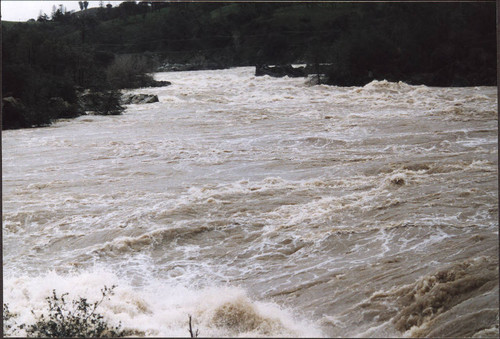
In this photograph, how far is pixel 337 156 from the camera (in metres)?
8.88

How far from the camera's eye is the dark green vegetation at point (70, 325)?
10.4 feet

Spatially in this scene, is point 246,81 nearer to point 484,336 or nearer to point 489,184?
point 489,184

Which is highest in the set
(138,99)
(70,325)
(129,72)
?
(129,72)

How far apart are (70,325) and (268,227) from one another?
8.89 ft

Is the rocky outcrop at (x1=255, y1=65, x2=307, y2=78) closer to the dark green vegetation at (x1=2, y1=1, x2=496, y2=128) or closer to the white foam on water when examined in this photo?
the dark green vegetation at (x1=2, y1=1, x2=496, y2=128)

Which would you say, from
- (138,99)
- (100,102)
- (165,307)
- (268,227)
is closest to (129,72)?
(138,99)

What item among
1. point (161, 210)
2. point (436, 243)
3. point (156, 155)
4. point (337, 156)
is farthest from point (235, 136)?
point (436, 243)

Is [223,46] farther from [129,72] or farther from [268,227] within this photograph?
[268,227]

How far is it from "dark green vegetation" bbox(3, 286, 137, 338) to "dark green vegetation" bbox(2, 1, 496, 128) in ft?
20.2

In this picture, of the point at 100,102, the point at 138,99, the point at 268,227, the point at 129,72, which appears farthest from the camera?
the point at 129,72

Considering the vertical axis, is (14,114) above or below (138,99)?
above

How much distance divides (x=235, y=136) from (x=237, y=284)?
23.3 ft

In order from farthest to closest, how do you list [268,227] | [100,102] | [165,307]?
1. [100,102]
2. [268,227]
3. [165,307]

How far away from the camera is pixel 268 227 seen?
562cm
